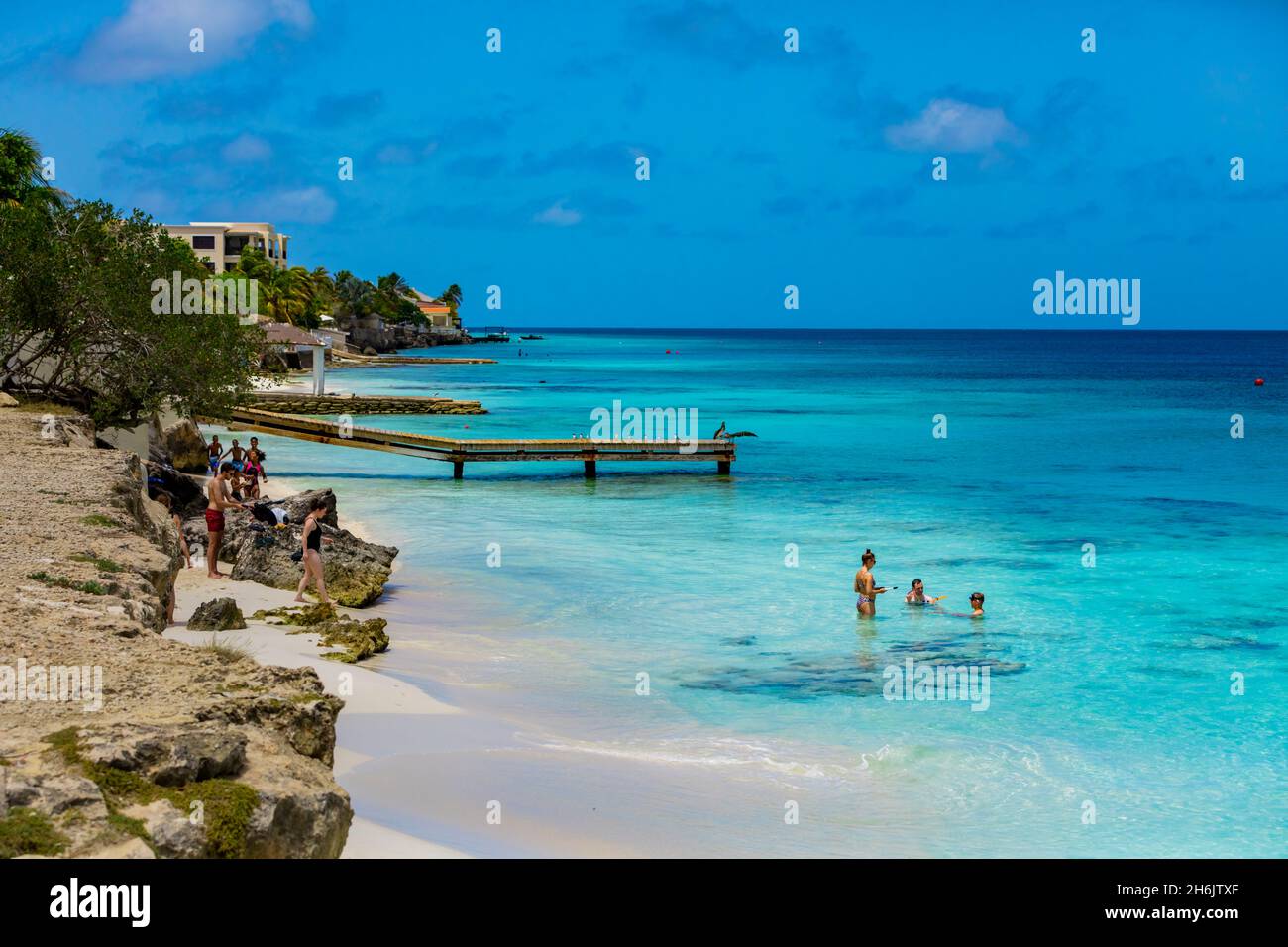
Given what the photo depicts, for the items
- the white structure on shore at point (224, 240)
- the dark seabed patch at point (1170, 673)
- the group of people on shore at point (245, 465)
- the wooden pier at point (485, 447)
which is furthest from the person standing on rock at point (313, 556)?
the white structure on shore at point (224, 240)

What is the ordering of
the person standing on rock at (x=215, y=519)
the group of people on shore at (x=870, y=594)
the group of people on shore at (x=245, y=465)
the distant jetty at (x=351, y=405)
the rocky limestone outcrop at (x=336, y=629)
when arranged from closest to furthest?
the rocky limestone outcrop at (x=336, y=629), the person standing on rock at (x=215, y=519), the group of people on shore at (x=870, y=594), the group of people on shore at (x=245, y=465), the distant jetty at (x=351, y=405)

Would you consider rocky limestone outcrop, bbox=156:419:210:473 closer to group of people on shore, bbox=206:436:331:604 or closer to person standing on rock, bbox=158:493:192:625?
person standing on rock, bbox=158:493:192:625

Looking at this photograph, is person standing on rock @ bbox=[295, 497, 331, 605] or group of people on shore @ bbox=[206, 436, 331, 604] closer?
person standing on rock @ bbox=[295, 497, 331, 605]

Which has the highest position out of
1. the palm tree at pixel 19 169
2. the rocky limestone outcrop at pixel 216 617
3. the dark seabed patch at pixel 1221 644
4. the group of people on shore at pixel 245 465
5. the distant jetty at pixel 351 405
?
the palm tree at pixel 19 169

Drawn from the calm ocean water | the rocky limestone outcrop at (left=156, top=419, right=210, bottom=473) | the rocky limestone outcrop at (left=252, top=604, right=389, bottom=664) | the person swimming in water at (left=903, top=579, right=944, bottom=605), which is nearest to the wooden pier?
the calm ocean water

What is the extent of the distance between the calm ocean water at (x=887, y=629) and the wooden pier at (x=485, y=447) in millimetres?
757

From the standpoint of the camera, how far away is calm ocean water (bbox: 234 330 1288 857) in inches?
459

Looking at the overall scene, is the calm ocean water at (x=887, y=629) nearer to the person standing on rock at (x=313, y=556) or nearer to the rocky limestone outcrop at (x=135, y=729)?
the person standing on rock at (x=313, y=556)

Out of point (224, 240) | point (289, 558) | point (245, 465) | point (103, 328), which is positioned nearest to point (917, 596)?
point (289, 558)

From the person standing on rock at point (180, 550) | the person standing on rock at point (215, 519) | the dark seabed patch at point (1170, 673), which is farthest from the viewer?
the person standing on rock at point (215, 519)

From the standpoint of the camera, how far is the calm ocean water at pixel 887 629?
38.2ft

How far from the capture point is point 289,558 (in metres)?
18.0

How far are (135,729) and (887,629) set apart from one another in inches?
494

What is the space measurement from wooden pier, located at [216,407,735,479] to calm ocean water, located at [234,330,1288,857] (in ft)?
2.48
